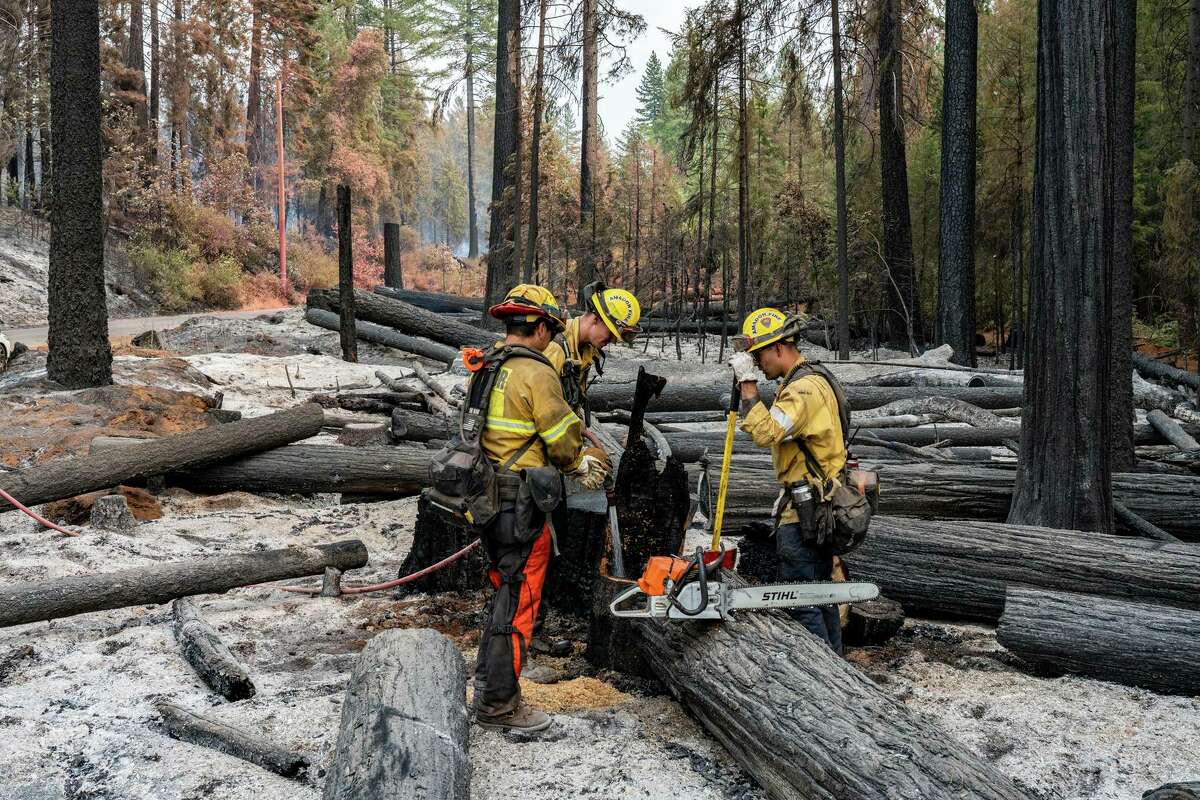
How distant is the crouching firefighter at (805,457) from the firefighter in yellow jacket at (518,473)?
0.80 meters

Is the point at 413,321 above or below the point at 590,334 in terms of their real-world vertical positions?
above

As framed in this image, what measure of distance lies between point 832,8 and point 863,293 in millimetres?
5367

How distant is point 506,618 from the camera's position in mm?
4043

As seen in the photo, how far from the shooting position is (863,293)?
17359 millimetres

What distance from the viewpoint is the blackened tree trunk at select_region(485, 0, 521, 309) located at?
56.5 ft

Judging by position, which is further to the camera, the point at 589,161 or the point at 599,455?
the point at 589,161

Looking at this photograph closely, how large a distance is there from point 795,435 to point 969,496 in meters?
2.86

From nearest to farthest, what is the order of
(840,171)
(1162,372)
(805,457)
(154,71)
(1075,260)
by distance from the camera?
1. (805,457)
2. (1075,260)
3. (1162,372)
4. (840,171)
5. (154,71)

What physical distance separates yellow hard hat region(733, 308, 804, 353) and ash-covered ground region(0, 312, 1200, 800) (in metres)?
1.67

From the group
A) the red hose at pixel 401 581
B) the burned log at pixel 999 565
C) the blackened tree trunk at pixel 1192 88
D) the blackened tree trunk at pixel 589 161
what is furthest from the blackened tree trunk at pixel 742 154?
the red hose at pixel 401 581

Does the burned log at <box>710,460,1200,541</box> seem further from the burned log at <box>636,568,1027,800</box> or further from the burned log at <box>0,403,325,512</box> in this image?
the burned log at <box>0,403,325,512</box>

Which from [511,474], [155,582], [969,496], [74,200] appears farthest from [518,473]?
[74,200]

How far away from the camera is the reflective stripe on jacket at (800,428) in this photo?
406cm

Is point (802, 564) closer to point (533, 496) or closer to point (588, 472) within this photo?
point (588, 472)
